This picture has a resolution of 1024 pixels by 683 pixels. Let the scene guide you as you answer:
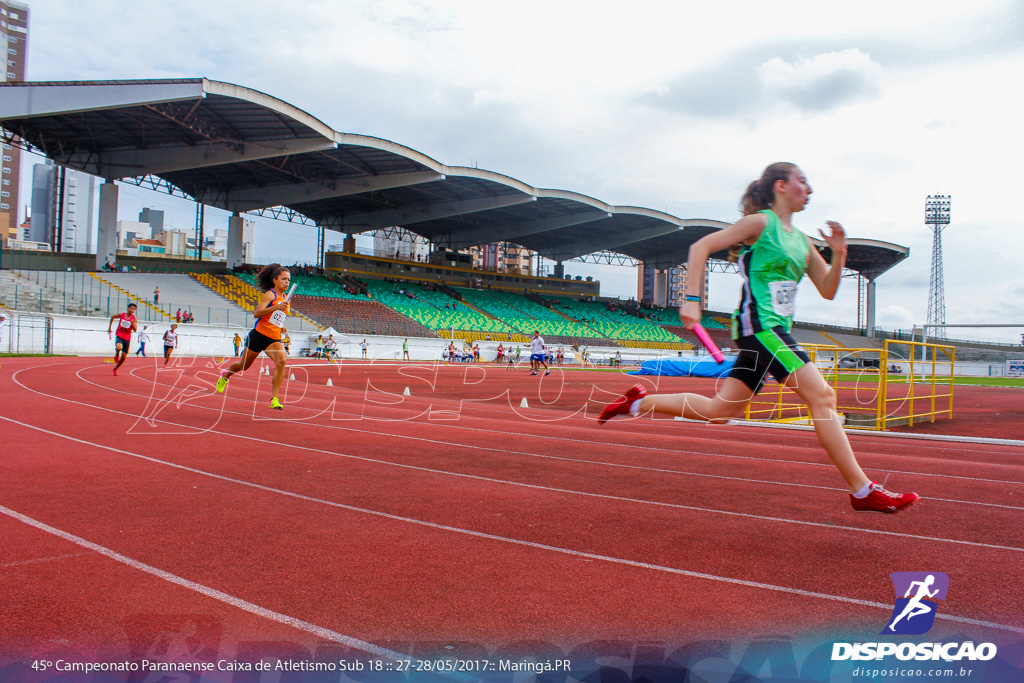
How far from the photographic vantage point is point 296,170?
42.3 meters

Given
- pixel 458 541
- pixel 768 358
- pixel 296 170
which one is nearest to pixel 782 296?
pixel 768 358

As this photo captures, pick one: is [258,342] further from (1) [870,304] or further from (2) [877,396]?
(1) [870,304]

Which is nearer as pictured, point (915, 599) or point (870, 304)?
point (915, 599)

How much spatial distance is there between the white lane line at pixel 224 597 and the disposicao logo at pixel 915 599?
1.92 m

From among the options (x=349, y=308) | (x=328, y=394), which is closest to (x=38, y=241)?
(x=349, y=308)

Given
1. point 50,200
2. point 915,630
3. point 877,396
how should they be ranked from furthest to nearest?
point 50,200 → point 877,396 → point 915,630

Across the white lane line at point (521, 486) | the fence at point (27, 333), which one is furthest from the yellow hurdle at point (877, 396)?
the fence at point (27, 333)

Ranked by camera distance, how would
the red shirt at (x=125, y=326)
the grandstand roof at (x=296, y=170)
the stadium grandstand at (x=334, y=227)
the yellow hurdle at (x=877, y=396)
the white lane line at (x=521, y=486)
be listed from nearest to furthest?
the white lane line at (x=521, y=486), the yellow hurdle at (x=877, y=396), the red shirt at (x=125, y=326), the grandstand roof at (x=296, y=170), the stadium grandstand at (x=334, y=227)

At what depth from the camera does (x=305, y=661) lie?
7.26 feet

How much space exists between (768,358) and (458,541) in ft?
6.51

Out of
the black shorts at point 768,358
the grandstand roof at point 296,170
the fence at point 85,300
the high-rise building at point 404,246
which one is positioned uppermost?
the grandstand roof at point 296,170

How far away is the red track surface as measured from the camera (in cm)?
254

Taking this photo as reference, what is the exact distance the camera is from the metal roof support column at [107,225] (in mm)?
37344

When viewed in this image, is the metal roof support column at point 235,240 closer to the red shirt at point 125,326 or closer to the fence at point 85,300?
the fence at point 85,300
